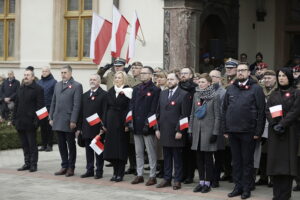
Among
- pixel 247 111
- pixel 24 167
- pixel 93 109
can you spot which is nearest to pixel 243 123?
pixel 247 111

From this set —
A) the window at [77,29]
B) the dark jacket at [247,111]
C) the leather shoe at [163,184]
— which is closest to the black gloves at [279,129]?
the dark jacket at [247,111]

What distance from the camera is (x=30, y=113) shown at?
1184 cm

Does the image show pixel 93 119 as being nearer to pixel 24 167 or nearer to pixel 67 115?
Result: pixel 67 115

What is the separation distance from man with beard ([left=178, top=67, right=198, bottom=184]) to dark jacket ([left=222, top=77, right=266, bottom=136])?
37.5 inches

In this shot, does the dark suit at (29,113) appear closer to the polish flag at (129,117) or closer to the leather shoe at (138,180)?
the polish flag at (129,117)

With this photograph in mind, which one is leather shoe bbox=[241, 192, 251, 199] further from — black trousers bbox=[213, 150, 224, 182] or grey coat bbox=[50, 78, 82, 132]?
grey coat bbox=[50, 78, 82, 132]

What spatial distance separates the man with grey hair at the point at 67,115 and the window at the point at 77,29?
22.3 ft

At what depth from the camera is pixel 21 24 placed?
19.2 meters

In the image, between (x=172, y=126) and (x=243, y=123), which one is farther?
(x=172, y=126)

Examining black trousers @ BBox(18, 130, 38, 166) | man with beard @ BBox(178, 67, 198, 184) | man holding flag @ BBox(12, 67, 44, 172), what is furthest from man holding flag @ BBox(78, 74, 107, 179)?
man with beard @ BBox(178, 67, 198, 184)

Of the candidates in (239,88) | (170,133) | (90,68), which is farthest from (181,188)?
(90,68)

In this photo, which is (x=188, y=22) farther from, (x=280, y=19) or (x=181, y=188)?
(x=181, y=188)

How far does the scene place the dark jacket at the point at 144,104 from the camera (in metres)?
10.5

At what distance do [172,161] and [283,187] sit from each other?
6.71ft
